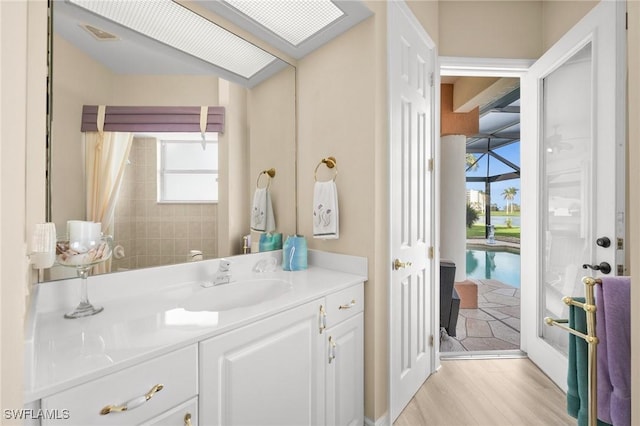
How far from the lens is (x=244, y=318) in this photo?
974 mm

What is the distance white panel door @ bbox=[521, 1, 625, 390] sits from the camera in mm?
1542

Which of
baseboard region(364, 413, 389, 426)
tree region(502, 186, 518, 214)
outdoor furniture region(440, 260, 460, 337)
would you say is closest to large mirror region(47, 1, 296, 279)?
baseboard region(364, 413, 389, 426)

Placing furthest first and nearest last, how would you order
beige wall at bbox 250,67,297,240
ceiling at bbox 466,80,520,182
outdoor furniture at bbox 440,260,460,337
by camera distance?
ceiling at bbox 466,80,520,182 → outdoor furniture at bbox 440,260,460,337 → beige wall at bbox 250,67,297,240

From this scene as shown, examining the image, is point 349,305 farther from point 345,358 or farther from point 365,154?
point 365,154

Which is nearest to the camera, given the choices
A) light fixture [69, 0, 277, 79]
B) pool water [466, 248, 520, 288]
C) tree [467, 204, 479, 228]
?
light fixture [69, 0, 277, 79]

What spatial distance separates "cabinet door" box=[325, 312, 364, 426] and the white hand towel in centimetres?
47

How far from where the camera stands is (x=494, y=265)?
263 inches

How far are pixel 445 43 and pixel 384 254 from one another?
5.81 ft

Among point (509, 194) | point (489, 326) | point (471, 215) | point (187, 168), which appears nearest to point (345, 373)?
point (187, 168)

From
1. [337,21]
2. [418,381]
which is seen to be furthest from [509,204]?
[337,21]

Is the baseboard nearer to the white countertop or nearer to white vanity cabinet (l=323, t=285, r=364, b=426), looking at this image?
white vanity cabinet (l=323, t=285, r=364, b=426)

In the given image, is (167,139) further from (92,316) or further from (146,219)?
(92,316)

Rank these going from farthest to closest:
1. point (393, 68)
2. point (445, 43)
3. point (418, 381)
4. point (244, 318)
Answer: point (445, 43), point (418, 381), point (393, 68), point (244, 318)

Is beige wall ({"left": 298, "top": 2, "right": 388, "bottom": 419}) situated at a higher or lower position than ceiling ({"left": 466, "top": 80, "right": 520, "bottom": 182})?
lower
